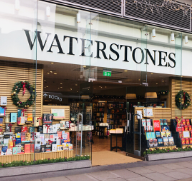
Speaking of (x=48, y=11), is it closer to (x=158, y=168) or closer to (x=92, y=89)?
(x=92, y=89)

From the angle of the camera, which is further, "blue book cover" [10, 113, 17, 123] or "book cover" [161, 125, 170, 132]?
"book cover" [161, 125, 170, 132]

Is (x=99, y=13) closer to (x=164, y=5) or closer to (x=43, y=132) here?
(x=164, y=5)

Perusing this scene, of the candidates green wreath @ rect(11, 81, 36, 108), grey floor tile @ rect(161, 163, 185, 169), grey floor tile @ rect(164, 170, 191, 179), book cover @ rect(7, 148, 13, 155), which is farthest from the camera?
grey floor tile @ rect(161, 163, 185, 169)

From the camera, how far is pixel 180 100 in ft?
26.3

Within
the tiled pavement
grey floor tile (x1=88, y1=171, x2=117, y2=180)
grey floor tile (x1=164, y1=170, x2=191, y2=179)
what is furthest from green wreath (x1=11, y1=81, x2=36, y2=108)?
grey floor tile (x1=164, y1=170, x2=191, y2=179)

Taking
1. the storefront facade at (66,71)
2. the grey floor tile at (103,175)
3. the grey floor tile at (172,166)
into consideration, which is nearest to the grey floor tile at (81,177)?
the grey floor tile at (103,175)

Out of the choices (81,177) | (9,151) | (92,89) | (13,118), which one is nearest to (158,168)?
(81,177)

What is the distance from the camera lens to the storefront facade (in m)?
5.49

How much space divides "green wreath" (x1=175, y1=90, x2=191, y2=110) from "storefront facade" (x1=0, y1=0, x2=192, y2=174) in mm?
356

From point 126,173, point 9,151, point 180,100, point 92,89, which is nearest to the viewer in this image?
point 9,151

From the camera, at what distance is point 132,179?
5.05m

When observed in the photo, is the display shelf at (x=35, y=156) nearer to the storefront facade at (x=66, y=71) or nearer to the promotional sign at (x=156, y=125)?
the storefront facade at (x=66, y=71)

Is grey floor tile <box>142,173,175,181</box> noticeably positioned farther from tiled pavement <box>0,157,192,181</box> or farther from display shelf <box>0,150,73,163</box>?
display shelf <box>0,150,73,163</box>

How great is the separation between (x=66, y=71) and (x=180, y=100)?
167 inches
